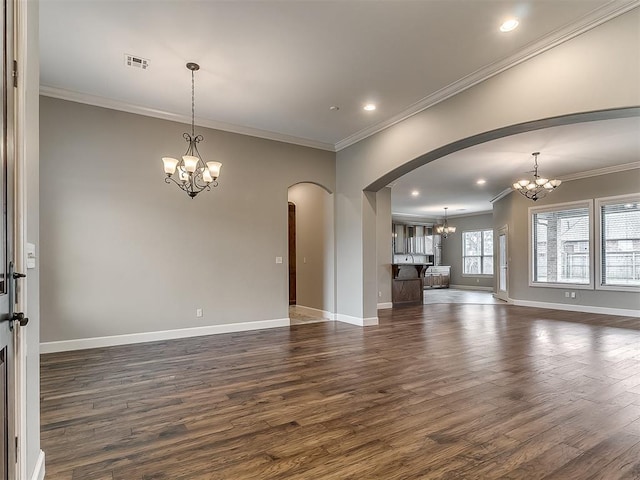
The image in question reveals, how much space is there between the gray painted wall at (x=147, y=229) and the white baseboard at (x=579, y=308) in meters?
6.79

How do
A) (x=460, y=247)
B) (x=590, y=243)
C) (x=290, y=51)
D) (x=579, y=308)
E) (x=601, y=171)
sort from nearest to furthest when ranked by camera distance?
(x=290, y=51)
(x=601, y=171)
(x=590, y=243)
(x=579, y=308)
(x=460, y=247)

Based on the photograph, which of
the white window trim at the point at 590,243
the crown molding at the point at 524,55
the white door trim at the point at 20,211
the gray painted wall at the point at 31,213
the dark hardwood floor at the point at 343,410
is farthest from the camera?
the white window trim at the point at 590,243

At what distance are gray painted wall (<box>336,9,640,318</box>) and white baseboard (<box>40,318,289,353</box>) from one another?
1606mm

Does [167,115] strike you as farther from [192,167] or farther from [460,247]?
[460,247]

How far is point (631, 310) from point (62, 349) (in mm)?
10180

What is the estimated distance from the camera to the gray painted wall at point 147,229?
4.45m

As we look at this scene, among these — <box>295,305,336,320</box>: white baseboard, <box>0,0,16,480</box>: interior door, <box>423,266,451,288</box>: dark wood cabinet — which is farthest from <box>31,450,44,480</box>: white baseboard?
<box>423,266,451,288</box>: dark wood cabinet

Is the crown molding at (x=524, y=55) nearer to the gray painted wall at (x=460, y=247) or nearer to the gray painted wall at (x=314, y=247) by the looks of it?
the gray painted wall at (x=314, y=247)

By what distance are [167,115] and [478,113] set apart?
167 inches

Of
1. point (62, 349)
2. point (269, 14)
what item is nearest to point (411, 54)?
point (269, 14)

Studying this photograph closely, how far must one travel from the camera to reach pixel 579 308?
26.5ft

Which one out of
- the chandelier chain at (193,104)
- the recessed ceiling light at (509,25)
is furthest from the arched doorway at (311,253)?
the recessed ceiling light at (509,25)

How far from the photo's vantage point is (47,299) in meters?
4.31

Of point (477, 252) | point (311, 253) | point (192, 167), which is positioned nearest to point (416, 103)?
point (192, 167)
